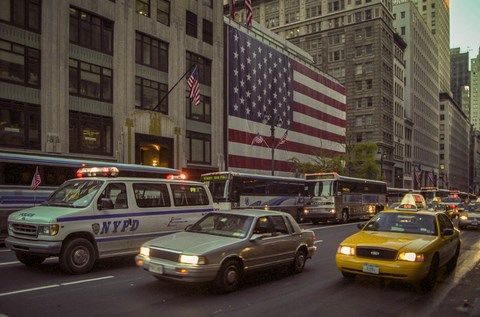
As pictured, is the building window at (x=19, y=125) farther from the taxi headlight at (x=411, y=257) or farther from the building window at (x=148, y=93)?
the taxi headlight at (x=411, y=257)

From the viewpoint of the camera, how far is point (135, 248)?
38.0 ft

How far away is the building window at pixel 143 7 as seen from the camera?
111 feet

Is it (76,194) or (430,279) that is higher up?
(76,194)

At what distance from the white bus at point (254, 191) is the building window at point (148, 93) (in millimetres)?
9140

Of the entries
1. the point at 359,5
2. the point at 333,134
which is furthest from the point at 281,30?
the point at 333,134

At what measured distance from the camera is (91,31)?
99.1ft

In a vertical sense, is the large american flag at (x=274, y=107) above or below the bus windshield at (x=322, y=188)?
above

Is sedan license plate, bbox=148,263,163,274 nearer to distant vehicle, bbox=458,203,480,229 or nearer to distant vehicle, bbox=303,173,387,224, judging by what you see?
distant vehicle, bbox=458,203,480,229

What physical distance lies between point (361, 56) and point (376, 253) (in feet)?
276

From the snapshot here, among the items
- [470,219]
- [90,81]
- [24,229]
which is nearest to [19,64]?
[90,81]

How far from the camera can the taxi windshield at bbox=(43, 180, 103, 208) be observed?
10.7 metres

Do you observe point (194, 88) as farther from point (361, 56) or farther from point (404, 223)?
point (361, 56)

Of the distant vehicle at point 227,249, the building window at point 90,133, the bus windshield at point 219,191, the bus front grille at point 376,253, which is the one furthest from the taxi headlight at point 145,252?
the building window at point 90,133

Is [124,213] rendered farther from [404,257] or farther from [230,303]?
[404,257]
